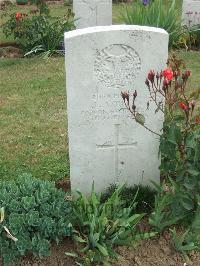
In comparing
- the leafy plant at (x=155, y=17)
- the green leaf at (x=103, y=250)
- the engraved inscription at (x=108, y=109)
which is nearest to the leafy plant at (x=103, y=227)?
the green leaf at (x=103, y=250)

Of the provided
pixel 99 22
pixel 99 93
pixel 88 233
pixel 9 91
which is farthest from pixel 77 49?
pixel 99 22

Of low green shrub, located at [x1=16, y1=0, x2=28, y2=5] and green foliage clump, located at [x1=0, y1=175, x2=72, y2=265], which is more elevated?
low green shrub, located at [x1=16, y1=0, x2=28, y2=5]

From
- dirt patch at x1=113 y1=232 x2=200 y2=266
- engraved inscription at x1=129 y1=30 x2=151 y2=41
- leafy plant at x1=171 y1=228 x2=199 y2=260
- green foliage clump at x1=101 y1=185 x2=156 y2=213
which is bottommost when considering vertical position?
dirt patch at x1=113 y1=232 x2=200 y2=266

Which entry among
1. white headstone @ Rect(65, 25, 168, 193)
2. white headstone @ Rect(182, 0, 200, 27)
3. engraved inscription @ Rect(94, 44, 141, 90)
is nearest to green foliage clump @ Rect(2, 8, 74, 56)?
white headstone @ Rect(182, 0, 200, 27)

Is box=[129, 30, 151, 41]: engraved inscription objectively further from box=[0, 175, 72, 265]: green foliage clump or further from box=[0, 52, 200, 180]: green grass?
box=[0, 52, 200, 180]: green grass

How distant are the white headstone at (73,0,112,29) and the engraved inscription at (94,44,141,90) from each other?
5.27 meters

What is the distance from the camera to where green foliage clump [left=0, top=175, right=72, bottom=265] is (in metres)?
3.15

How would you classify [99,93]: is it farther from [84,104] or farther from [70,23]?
[70,23]

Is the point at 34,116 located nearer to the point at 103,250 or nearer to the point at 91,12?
the point at 103,250

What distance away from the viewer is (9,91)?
645 centimetres

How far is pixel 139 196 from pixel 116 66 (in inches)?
40.9

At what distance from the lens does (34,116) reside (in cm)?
566

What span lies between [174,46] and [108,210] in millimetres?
5307

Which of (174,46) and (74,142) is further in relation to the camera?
(174,46)
